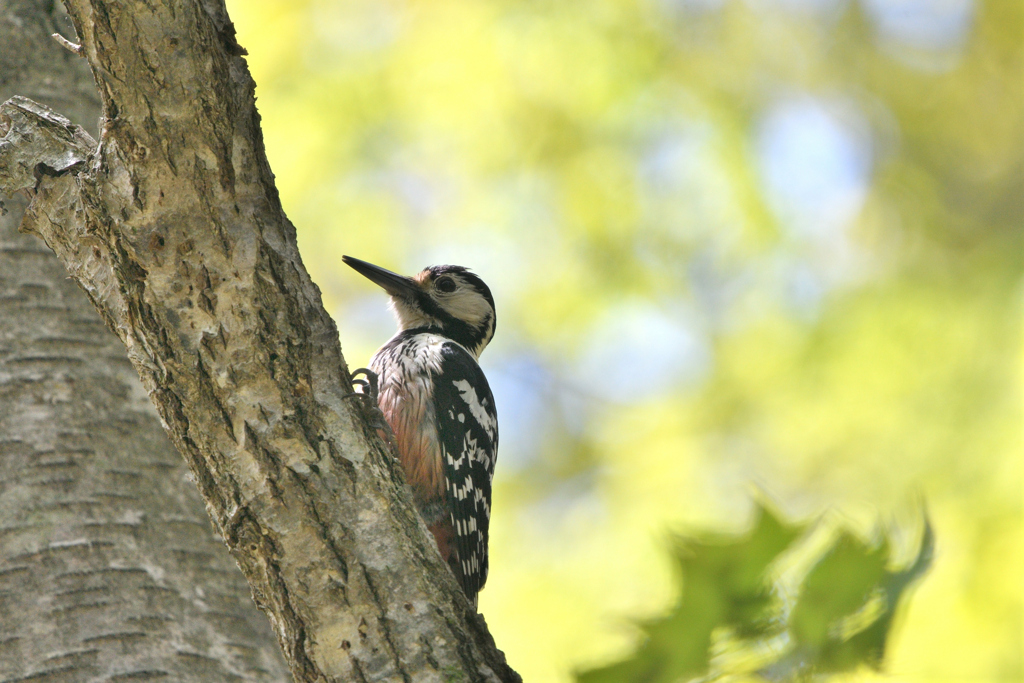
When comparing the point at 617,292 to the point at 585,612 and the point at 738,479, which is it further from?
the point at 585,612

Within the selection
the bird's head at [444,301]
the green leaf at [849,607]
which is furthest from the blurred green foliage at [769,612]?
the bird's head at [444,301]

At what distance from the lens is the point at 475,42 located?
18.2 ft

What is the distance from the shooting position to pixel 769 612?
162 centimetres

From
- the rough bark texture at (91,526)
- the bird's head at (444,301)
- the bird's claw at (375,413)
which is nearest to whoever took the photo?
the bird's claw at (375,413)

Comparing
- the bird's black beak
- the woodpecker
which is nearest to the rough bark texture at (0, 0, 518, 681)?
the woodpecker

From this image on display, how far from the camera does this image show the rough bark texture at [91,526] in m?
2.33

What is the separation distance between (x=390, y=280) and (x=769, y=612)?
2433 millimetres

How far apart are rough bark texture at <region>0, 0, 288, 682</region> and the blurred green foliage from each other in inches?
49.1

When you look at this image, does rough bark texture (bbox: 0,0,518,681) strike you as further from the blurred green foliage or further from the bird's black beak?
the bird's black beak

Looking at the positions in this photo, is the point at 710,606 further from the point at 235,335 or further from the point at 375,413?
the point at 235,335

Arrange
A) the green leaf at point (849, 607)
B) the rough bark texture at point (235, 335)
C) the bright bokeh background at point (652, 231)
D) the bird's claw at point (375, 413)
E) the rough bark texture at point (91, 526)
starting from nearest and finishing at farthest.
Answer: the green leaf at point (849, 607), the rough bark texture at point (235, 335), the bird's claw at point (375, 413), the rough bark texture at point (91, 526), the bright bokeh background at point (652, 231)

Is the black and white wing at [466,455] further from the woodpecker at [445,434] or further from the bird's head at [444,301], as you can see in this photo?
the bird's head at [444,301]

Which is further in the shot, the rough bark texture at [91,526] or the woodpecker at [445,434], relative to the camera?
the woodpecker at [445,434]

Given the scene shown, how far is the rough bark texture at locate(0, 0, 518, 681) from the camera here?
1733mm
